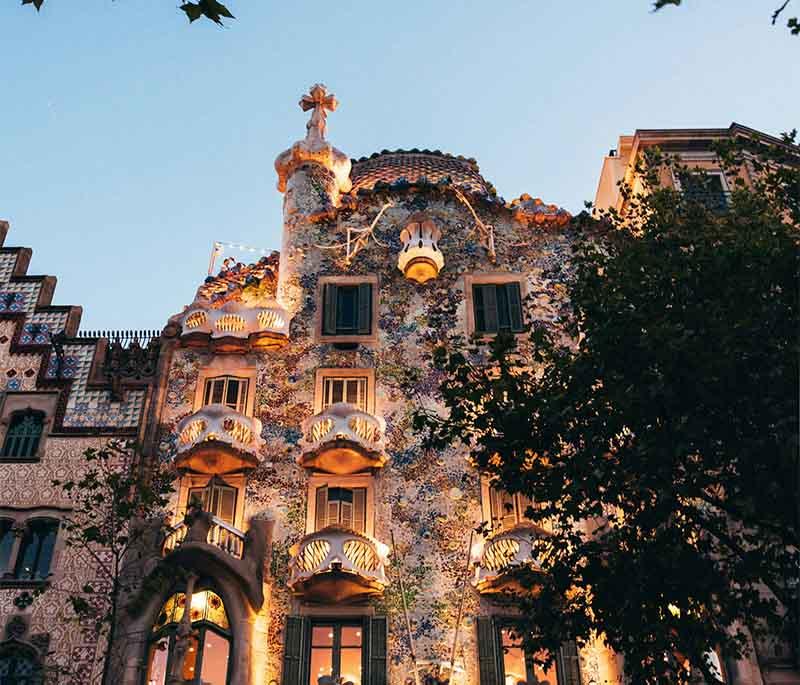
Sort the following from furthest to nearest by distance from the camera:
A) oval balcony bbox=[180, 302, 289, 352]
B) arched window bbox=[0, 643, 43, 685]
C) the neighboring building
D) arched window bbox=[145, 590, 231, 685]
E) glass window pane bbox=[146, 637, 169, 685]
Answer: oval balcony bbox=[180, 302, 289, 352], the neighboring building, arched window bbox=[0, 643, 43, 685], glass window pane bbox=[146, 637, 169, 685], arched window bbox=[145, 590, 231, 685]

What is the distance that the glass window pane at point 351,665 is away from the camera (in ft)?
60.1

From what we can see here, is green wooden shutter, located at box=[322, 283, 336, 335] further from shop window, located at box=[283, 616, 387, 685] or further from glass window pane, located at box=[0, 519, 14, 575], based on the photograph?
glass window pane, located at box=[0, 519, 14, 575]

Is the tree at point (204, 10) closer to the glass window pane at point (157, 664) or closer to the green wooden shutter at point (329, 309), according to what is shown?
the glass window pane at point (157, 664)

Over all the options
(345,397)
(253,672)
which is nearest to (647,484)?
(253,672)

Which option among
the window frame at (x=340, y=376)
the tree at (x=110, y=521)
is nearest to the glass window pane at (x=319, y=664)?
the tree at (x=110, y=521)

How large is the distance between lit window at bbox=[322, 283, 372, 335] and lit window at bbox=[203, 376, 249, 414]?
2511mm

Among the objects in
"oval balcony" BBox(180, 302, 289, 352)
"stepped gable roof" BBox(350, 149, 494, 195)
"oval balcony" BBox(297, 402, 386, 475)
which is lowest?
"oval balcony" BBox(297, 402, 386, 475)

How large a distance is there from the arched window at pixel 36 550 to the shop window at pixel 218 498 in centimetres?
294

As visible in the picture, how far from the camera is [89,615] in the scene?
18.4m

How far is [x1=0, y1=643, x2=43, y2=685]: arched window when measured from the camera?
18.4 m

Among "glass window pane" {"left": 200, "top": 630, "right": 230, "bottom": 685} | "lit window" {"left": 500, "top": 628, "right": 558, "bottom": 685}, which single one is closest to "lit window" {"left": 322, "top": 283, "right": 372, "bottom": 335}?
"glass window pane" {"left": 200, "top": 630, "right": 230, "bottom": 685}

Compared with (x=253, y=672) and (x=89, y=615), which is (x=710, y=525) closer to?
(x=253, y=672)

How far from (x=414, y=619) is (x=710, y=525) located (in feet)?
23.8

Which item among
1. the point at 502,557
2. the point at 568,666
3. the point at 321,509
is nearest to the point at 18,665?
the point at 321,509
